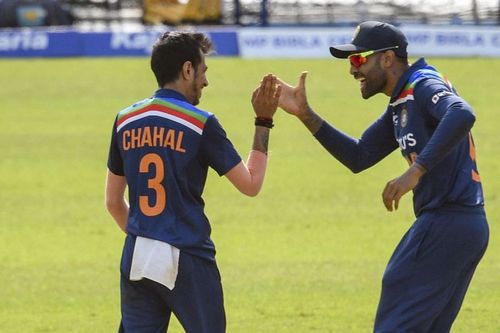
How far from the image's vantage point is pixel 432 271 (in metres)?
7.13

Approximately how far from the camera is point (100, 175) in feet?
58.1

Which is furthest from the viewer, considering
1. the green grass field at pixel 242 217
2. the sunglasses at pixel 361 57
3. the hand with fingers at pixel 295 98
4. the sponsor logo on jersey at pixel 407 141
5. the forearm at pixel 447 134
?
the green grass field at pixel 242 217

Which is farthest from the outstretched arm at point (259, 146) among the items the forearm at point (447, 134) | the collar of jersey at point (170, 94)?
the forearm at point (447, 134)

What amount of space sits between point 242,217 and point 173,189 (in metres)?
8.37

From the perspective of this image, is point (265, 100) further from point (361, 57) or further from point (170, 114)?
point (361, 57)

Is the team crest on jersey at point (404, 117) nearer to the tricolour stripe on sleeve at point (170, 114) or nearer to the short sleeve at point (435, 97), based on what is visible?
the short sleeve at point (435, 97)

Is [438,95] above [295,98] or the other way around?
above

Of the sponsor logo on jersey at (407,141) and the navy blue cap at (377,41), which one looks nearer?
the sponsor logo on jersey at (407,141)

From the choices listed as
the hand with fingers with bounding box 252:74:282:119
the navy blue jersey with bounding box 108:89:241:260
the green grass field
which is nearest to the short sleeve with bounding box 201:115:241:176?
the navy blue jersey with bounding box 108:89:241:260

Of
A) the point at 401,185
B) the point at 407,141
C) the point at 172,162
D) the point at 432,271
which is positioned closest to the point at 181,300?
the point at 172,162

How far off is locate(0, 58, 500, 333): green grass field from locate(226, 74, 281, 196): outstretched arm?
345 cm

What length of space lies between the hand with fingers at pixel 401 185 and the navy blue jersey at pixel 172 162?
80cm

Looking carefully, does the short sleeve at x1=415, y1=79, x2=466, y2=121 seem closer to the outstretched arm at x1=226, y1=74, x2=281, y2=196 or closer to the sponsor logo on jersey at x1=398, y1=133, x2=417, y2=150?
the sponsor logo on jersey at x1=398, y1=133, x2=417, y2=150

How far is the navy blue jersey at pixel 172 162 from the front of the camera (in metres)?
6.77
